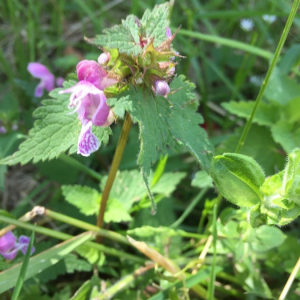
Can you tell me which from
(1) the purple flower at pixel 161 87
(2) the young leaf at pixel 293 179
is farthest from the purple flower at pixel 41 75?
(2) the young leaf at pixel 293 179

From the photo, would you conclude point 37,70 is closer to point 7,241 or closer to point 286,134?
point 7,241

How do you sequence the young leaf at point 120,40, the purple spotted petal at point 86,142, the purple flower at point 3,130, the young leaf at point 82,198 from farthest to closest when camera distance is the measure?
the purple flower at point 3,130, the young leaf at point 82,198, the purple spotted petal at point 86,142, the young leaf at point 120,40

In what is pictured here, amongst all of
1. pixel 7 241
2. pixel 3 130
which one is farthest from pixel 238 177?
pixel 3 130

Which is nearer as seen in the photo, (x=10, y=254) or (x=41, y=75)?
(x=10, y=254)

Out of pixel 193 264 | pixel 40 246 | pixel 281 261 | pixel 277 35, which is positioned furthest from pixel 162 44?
pixel 277 35

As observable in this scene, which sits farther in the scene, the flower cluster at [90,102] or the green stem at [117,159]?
the green stem at [117,159]

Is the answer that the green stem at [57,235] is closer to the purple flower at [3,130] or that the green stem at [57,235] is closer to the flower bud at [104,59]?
the flower bud at [104,59]

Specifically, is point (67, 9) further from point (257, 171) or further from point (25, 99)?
point (257, 171)

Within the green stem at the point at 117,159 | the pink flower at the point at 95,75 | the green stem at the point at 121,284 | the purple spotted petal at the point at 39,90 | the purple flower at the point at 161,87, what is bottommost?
the green stem at the point at 121,284
